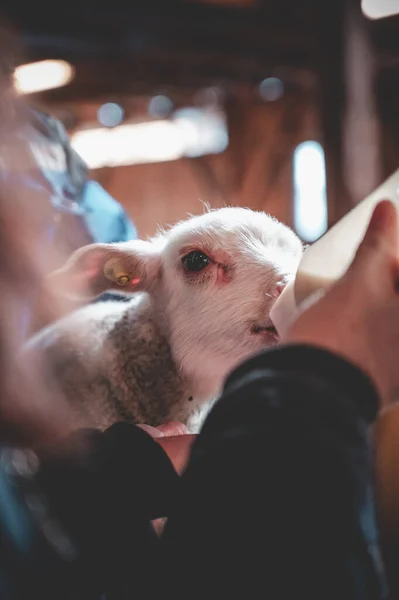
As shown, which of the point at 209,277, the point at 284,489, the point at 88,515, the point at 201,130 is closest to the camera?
the point at 284,489

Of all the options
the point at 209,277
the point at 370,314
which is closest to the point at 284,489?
the point at 370,314

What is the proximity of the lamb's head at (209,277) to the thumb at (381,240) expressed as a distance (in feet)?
2.10

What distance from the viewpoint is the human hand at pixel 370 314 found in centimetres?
56

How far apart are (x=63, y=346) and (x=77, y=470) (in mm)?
742

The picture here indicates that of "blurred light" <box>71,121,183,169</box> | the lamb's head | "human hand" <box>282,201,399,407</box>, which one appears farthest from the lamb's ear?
"blurred light" <box>71,121,183,169</box>

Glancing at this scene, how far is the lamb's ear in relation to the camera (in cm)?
130

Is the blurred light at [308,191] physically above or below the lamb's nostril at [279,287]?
below

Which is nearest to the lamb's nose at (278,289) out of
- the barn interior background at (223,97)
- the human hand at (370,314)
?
the human hand at (370,314)

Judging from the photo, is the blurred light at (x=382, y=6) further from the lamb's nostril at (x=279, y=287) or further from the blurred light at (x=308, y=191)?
the blurred light at (x=308, y=191)

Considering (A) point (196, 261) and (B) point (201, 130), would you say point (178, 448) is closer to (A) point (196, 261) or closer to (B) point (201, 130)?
(A) point (196, 261)

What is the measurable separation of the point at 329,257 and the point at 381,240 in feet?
0.39

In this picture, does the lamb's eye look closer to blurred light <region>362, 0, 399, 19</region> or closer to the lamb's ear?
the lamb's ear

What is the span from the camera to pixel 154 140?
7777 millimetres

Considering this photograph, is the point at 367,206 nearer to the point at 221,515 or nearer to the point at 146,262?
the point at 221,515
